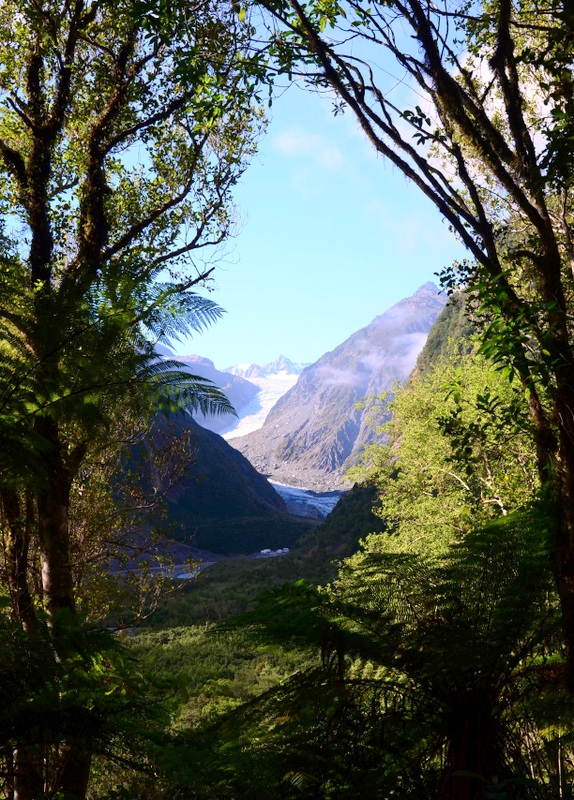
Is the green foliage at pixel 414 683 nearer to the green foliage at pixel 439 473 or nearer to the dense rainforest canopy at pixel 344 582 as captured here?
the dense rainforest canopy at pixel 344 582

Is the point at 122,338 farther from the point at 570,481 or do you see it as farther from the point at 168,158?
the point at 168,158

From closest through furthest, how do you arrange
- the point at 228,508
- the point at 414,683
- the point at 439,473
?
1. the point at 414,683
2. the point at 439,473
3. the point at 228,508

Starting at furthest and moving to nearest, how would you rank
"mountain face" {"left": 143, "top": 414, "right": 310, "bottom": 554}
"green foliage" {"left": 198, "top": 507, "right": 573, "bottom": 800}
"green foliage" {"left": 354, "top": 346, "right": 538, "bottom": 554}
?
"mountain face" {"left": 143, "top": 414, "right": 310, "bottom": 554} → "green foliage" {"left": 354, "top": 346, "right": 538, "bottom": 554} → "green foliage" {"left": 198, "top": 507, "right": 573, "bottom": 800}

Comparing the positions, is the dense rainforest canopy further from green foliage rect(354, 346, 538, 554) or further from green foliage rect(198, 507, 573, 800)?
green foliage rect(354, 346, 538, 554)

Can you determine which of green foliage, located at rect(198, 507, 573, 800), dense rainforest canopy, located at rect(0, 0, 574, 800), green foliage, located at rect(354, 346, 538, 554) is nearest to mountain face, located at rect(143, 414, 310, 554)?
green foliage, located at rect(354, 346, 538, 554)

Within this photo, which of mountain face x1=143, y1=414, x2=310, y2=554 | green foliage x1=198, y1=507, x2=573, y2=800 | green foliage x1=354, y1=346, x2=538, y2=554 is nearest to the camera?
green foliage x1=198, y1=507, x2=573, y2=800

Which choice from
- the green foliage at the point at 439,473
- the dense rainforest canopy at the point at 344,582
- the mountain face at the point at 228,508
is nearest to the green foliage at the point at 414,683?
the dense rainforest canopy at the point at 344,582

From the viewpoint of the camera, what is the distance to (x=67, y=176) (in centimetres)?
632

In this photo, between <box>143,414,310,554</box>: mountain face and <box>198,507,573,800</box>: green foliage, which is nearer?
<box>198,507,573,800</box>: green foliage

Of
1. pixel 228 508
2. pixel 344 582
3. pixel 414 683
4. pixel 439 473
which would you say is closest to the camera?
pixel 414 683

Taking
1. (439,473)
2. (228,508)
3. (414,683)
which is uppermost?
(439,473)

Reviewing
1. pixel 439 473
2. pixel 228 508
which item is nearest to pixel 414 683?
pixel 439 473

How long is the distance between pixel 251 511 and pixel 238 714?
87.6m

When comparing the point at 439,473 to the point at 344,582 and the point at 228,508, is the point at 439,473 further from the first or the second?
the point at 228,508
